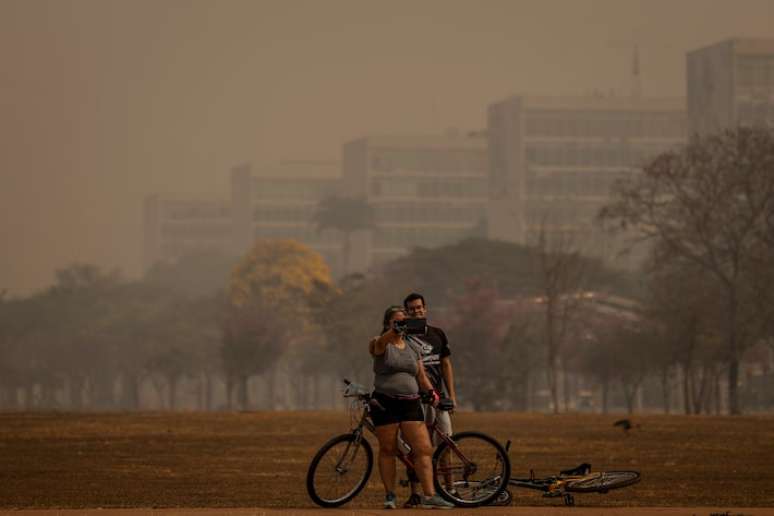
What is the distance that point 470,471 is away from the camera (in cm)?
2133

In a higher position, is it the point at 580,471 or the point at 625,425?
the point at 625,425

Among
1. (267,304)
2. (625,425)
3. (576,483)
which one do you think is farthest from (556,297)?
(576,483)

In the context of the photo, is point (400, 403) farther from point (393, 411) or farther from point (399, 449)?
point (399, 449)

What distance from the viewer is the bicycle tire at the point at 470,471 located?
21.3 meters

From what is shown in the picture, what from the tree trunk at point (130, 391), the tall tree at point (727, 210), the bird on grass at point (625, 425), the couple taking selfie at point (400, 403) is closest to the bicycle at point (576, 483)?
the couple taking selfie at point (400, 403)

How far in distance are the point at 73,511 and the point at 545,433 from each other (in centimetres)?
2722

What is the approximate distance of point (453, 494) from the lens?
21.3 metres

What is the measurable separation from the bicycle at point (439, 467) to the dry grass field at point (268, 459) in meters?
1.43

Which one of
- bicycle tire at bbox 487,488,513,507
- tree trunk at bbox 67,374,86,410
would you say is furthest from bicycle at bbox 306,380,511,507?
tree trunk at bbox 67,374,86,410

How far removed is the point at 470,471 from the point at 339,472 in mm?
1540

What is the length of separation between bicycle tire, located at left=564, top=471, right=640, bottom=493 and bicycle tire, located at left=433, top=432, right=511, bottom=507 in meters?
1.11

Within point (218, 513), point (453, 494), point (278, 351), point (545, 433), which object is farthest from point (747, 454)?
point (278, 351)

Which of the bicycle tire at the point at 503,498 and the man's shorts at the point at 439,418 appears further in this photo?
the man's shorts at the point at 439,418

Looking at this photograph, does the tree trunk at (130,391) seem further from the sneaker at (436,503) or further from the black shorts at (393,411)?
the black shorts at (393,411)
